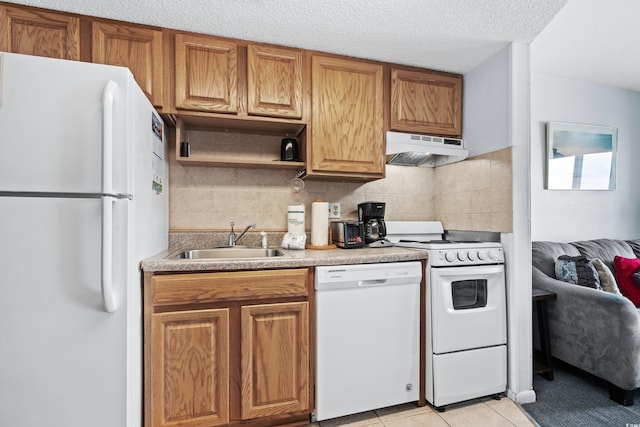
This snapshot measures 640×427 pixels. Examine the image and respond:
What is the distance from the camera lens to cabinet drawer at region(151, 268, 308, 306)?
1375 mm

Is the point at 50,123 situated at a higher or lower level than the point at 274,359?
higher

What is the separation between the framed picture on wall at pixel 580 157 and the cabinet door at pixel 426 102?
4.04 ft

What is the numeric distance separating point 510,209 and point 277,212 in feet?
5.01

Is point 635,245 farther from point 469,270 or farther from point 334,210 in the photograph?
point 334,210

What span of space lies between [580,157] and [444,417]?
276 centimetres

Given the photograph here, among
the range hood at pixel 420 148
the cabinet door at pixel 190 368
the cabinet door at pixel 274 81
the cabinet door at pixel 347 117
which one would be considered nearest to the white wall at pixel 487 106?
the range hood at pixel 420 148

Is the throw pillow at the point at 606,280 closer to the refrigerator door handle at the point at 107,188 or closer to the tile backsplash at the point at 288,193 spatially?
the tile backsplash at the point at 288,193

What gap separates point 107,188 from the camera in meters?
1.12

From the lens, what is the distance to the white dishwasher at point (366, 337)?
159 centimetres

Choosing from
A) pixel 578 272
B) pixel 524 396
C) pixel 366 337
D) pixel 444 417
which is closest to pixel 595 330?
pixel 578 272

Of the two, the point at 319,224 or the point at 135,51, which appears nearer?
the point at 135,51

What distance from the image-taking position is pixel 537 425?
160 centimetres

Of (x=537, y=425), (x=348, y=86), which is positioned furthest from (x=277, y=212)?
(x=537, y=425)

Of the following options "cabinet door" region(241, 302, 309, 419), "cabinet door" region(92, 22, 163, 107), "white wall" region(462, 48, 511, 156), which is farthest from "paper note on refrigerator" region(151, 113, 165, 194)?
"white wall" region(462, 48, 511, 156)
